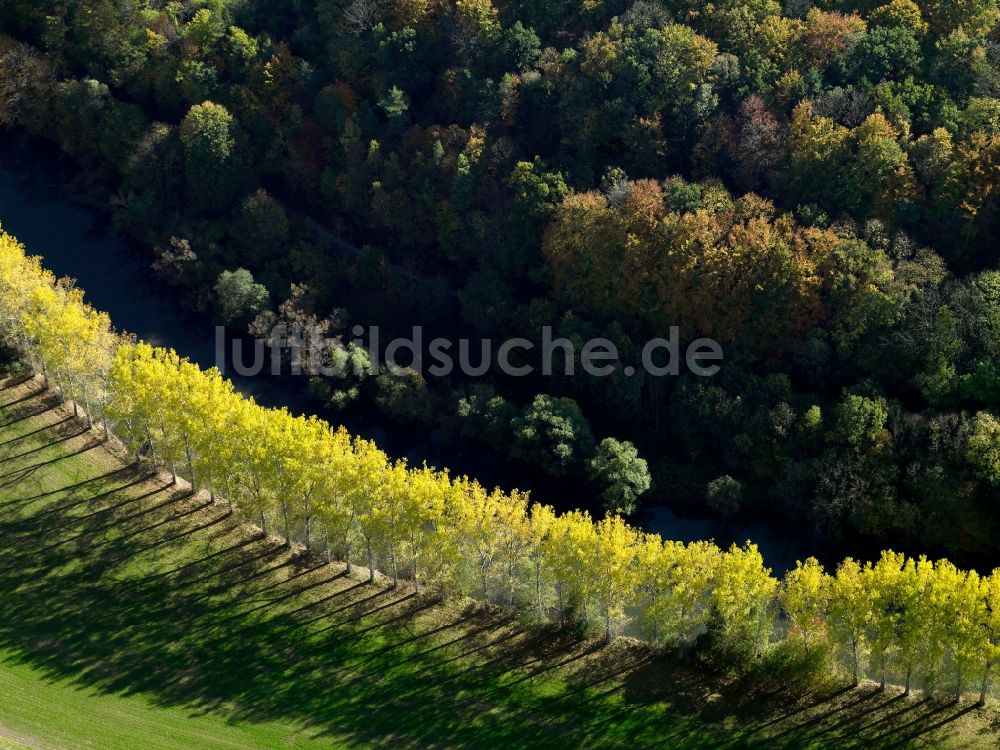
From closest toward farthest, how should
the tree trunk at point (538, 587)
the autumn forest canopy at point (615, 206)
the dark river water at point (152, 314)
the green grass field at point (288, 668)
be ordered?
the green grass field at point (288, 668)
the tree trunk at point (538, 587)
the autumn forest canopy at point (615, 206)
the dark river water at point (152, 314)

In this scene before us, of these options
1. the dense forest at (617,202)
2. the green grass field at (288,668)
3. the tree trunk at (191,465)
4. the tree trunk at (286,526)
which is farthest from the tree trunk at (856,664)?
the tree trunk at (191,465)

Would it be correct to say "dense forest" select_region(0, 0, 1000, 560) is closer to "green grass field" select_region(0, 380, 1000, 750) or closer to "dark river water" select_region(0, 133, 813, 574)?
"dark river water" select_region(0, 133, 813, 574)

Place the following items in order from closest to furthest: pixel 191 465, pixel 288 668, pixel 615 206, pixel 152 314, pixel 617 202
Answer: pixel 288 668, pixel 191 465, pixel 615 206, pixel 617 202, pixel 152 314

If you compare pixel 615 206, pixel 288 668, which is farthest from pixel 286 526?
pixel 615 206

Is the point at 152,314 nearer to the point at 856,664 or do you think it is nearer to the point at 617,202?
the point at 617,202

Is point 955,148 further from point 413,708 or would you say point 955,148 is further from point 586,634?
point 413,708

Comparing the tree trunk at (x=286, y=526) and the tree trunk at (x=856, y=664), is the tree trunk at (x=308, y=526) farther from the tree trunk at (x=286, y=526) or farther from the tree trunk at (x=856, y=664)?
the tree trunk at (x=856, y=664)
